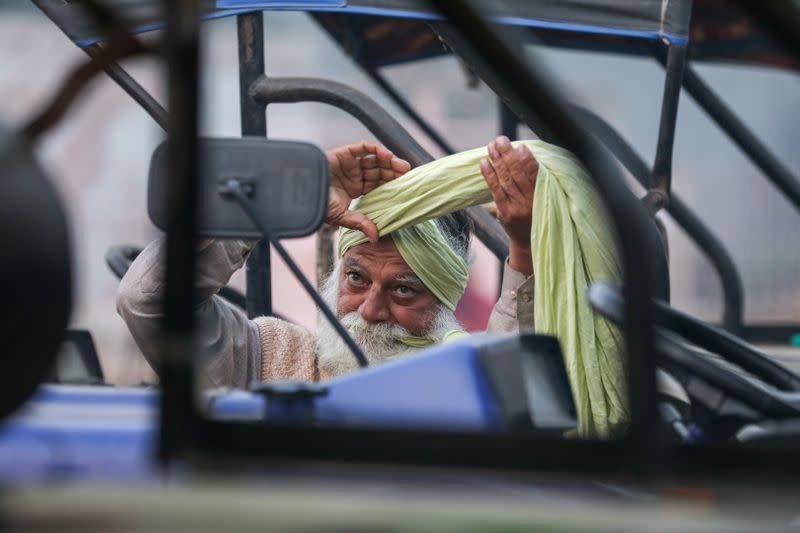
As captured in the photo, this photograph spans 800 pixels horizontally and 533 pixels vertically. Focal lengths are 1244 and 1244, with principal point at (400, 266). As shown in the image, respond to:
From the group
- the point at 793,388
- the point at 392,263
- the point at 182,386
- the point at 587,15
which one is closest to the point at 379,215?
the point at 392,263

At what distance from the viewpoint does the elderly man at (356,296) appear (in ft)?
9.20

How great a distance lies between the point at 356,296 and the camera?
364cm

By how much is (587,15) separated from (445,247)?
2.51 feet

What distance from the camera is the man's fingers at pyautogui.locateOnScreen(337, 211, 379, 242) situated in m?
3.17

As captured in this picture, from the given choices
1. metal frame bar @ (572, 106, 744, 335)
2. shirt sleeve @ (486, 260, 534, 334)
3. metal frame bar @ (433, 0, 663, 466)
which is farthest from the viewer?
metal frame bar @ (572, 106, 744, 335)

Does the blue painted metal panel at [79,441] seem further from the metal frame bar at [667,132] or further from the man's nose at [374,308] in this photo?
the metal frame bar at [667,132]

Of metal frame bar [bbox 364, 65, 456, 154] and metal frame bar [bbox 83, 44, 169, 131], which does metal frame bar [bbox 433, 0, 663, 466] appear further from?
metal frame bar [bbox 364, 65, 456, 154]

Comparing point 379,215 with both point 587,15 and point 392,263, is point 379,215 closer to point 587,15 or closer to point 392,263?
point 392,263

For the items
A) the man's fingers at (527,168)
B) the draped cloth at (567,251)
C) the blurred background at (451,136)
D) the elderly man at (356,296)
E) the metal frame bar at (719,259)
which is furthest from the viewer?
the blurred background at (451,136)

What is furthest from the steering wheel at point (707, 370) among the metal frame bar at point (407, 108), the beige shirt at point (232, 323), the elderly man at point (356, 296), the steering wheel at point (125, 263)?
the metal frame bar at point (407, 108)

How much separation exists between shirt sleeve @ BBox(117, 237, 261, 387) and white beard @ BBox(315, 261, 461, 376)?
0.20m

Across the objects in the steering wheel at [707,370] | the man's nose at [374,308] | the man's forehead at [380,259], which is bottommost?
the steering wheel at [707,370]

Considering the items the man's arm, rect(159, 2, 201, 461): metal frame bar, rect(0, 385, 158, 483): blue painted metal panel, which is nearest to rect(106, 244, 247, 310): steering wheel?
the man's arm

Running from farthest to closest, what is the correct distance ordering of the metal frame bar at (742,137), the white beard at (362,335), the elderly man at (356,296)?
the metal frame bar at (742,137)
the white beard at (362,335)
the elderly man at (356,296)
